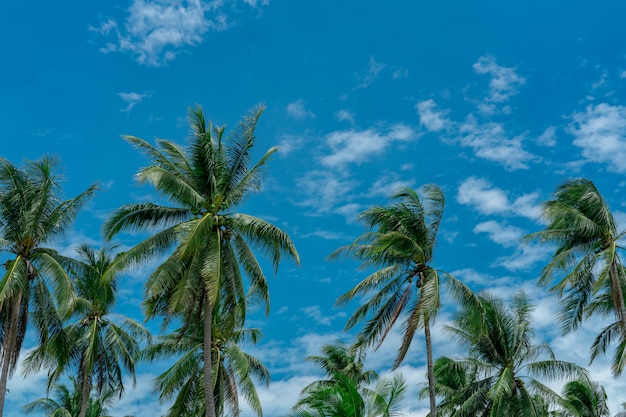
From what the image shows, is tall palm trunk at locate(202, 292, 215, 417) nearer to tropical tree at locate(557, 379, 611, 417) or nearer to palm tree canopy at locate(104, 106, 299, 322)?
palm tree canopy at locate(104, 106, 299, 322)

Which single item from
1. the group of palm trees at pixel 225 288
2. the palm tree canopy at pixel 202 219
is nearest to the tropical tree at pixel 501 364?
the group of palm trees at pixel 225 288

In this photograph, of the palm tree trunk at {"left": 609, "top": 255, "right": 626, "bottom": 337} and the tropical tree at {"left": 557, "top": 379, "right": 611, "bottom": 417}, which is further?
the tropical tree at {"left": 557, "top": 379, "right": 611, "bottom": 417}

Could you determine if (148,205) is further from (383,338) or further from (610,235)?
(610,235)

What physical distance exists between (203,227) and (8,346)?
827 cm

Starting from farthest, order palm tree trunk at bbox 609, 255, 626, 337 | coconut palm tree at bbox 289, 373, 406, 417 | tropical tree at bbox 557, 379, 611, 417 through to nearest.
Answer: tropical tree at bbox 557, 379, 611, 417 < palm tree trunk at bbox 609, 255, 626, 337 < coconut palm tree at bbox 289, 373, 406, 417

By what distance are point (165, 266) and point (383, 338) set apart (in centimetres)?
927

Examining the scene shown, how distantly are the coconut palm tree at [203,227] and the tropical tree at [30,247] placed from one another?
3.04 metres

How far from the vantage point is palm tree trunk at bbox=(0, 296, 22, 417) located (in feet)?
77.5

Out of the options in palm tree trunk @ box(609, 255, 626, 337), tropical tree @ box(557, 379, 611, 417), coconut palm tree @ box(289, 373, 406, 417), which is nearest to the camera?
coconut palm tree @ box(289, 373, 406, 417)

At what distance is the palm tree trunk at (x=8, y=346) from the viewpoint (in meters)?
23.6

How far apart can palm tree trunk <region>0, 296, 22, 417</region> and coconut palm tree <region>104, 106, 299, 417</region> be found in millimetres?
4421

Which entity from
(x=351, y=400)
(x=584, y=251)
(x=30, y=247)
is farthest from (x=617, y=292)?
(x=30, y=247)

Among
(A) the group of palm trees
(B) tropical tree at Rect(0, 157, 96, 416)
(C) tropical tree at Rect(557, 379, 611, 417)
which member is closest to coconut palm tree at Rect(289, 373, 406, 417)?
(A) the group of palm trees

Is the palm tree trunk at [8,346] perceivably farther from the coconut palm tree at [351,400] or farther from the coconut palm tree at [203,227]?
the coconut palm tree at [351,400]
